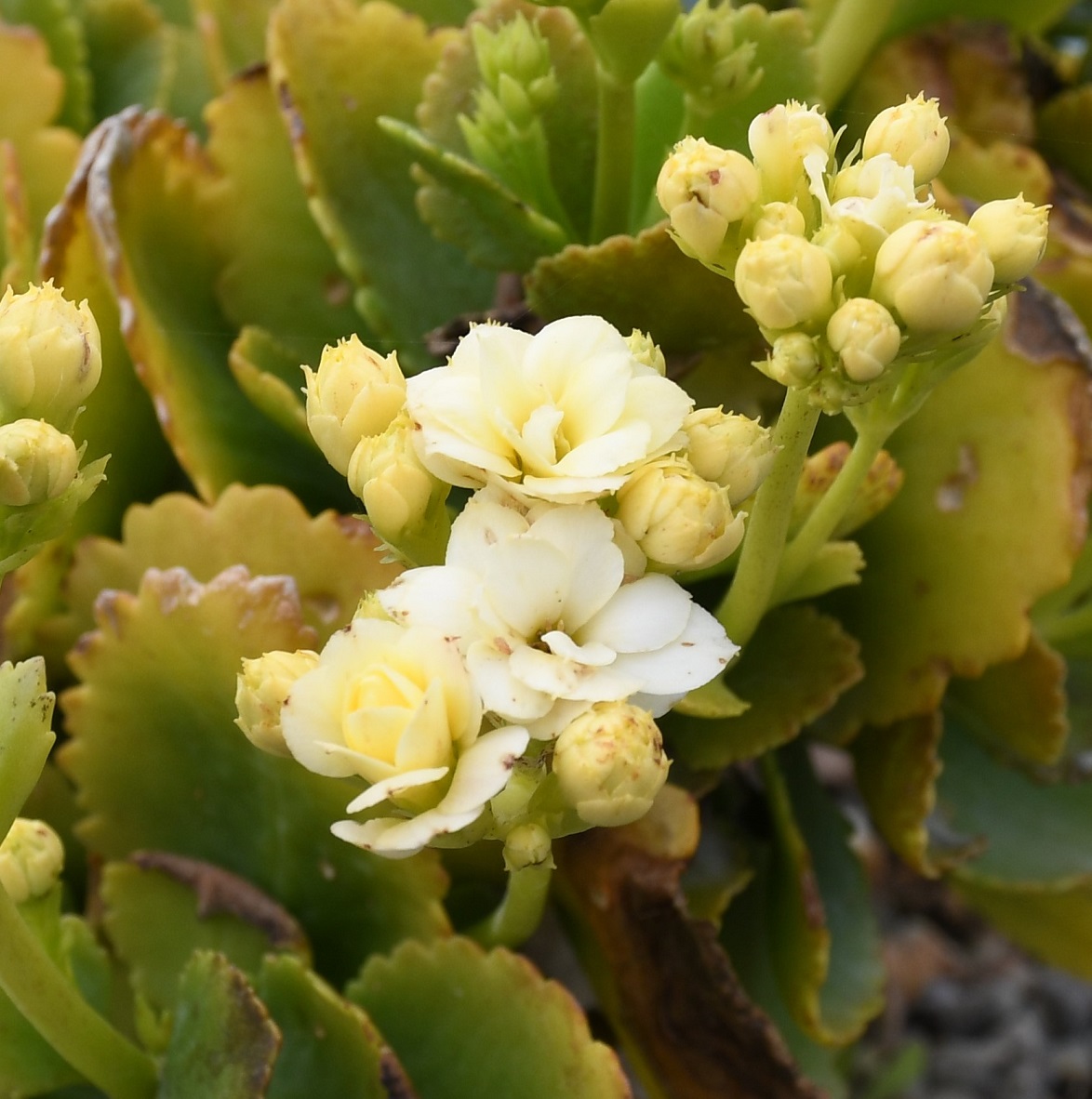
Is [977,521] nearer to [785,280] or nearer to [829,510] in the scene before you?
[829,510]

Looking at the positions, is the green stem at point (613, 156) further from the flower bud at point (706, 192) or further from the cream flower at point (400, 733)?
the cream flower at point (400, 733)

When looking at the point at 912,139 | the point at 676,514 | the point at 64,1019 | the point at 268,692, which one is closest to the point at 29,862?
the point at 64,1019

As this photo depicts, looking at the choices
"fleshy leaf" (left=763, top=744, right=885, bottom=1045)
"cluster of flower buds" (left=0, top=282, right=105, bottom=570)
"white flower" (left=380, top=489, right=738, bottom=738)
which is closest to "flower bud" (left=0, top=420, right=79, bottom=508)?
"cluster of flower buds" (left=0, top=282, right=105, bottom=570)

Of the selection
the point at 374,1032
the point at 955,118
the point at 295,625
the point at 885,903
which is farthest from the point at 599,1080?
the point at 885,903

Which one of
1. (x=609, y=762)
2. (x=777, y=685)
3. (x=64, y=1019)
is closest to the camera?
(x=609, y=762)

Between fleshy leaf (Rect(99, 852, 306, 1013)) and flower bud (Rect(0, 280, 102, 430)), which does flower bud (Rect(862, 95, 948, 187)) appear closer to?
flower bud (Rect(0, 280, 102, 430))

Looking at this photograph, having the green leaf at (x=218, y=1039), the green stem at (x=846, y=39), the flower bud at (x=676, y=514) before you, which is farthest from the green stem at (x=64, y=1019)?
the green stem at (x=846, y=39)

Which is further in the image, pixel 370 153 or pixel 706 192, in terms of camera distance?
pixel 370 153
